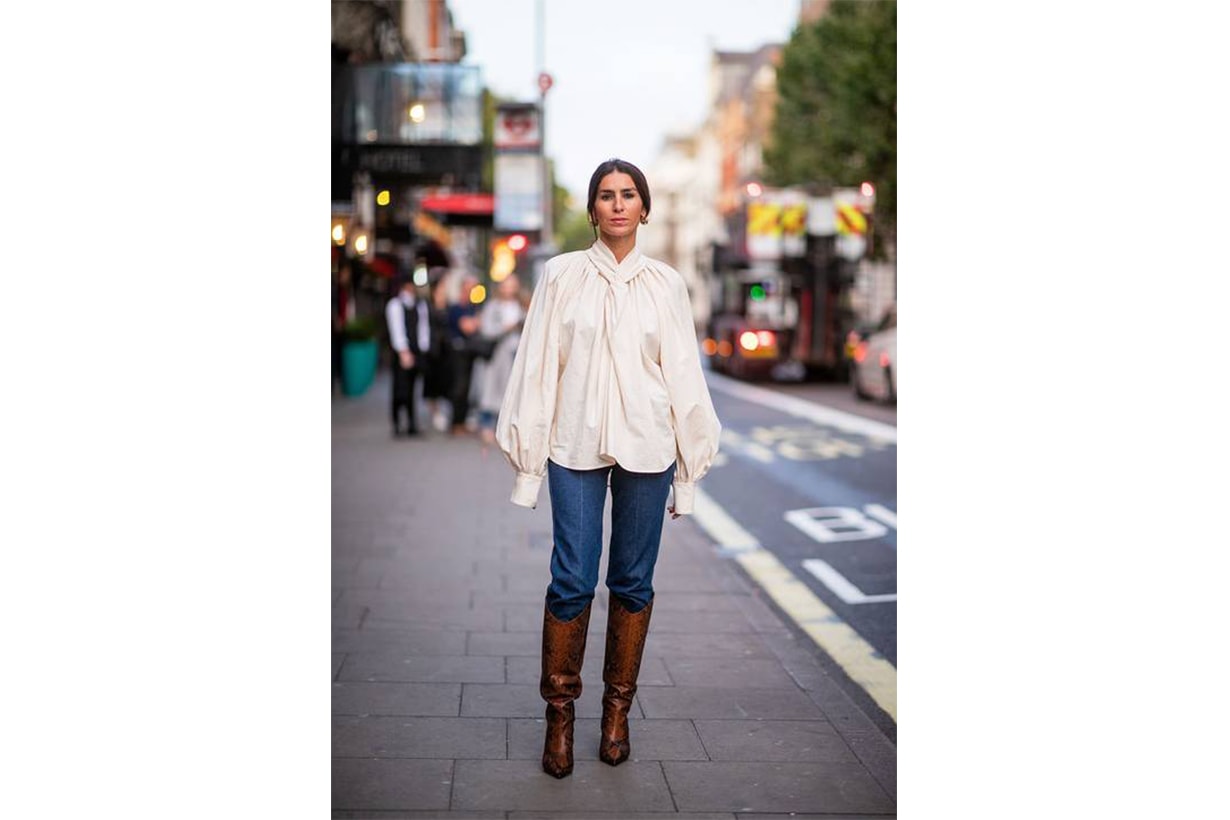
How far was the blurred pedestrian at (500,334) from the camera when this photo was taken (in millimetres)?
15719

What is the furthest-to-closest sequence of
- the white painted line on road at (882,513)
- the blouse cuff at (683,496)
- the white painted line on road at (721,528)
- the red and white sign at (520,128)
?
1. the red and white sign at (520,128)
2. the white painted line on road at (882,513)
3. the white painted line on road at (721,528)
4. the blouse cuff at (683,496)

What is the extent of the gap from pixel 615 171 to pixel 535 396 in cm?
66

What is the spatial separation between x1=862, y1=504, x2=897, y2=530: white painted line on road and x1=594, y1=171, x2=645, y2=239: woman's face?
6.20m

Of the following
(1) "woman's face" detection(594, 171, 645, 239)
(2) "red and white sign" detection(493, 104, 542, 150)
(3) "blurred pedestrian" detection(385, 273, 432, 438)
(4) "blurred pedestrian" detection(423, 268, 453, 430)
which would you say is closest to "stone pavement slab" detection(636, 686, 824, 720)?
(1) "woman's face" detection(594, 171, 645, 239)

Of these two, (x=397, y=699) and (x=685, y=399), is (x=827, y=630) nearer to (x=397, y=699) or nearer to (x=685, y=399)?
(x=397, y=699)

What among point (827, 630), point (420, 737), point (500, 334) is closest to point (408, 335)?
point (500, 334)

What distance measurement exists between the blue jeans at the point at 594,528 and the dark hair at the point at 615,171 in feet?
2.42

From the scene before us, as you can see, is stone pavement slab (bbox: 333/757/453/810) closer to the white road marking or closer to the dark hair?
the dark hair

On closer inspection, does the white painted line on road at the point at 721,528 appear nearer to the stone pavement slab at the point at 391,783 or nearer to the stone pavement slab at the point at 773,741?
the stone pavement slab at the point at 773,741

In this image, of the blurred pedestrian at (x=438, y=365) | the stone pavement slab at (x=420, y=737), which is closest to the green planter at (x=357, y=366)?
the blurred pedestrian at (x=438, y=365)
